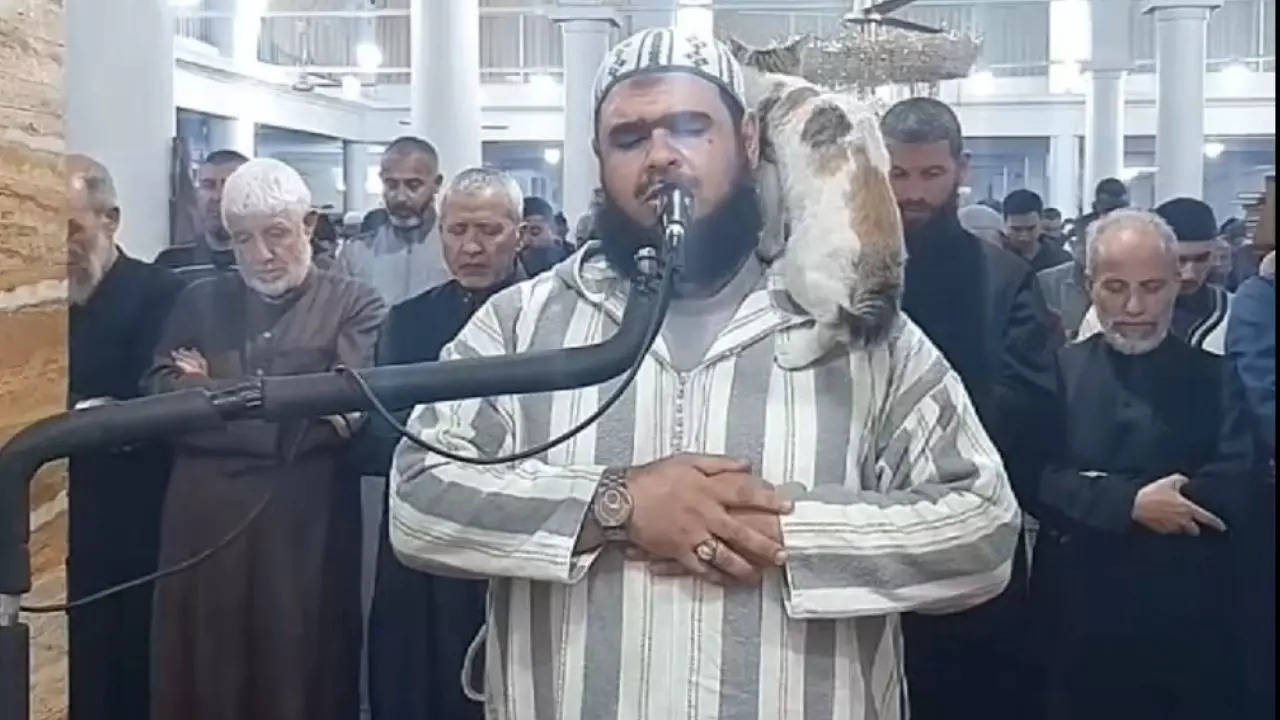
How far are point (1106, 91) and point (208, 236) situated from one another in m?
0.63

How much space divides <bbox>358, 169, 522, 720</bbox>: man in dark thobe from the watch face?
7.5 inches

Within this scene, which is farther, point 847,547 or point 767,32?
point 767,32

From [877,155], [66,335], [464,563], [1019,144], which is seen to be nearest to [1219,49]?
[1019,144]

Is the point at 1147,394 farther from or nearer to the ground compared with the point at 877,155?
nearer to the ground

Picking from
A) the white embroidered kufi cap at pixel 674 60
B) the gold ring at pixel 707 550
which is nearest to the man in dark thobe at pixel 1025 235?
the white embroidered kufi cap at pixel 674 60

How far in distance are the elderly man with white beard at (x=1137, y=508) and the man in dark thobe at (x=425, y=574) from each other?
1.29 feet

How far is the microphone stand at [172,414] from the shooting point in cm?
65

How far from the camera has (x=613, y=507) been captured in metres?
0.89

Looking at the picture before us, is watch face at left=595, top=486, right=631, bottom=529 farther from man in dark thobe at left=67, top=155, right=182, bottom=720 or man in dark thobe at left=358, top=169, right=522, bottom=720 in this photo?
man in dark thobe at left=67, top=155, right=182, bottom=720

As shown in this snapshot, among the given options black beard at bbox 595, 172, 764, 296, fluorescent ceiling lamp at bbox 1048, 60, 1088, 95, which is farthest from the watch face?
fluorescent ceiling lamp at bbox 1048, 60, 1088, 95

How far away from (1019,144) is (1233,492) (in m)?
0.27

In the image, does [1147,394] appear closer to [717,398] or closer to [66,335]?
[717,398]

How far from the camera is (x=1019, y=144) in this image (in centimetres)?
113

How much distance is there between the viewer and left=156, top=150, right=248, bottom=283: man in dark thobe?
1.15m
